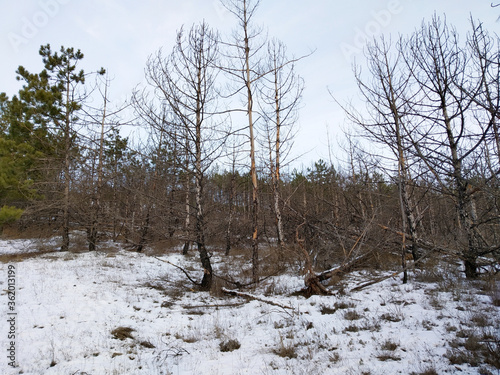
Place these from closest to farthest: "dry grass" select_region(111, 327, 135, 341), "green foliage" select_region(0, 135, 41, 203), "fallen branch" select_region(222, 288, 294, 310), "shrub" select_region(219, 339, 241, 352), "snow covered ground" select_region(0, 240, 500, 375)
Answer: "snow covered ground" select_region(0, 240, 500, 375)
"shrub" select_region(219, 339, 241, 352)
"dry grass" select_region(111, 327, 135, 341)
"fallen branch" select_region(222, 288, 294, 310)
"green foliage" select_region(0, 135, 41, 203)

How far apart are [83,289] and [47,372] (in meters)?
3.88

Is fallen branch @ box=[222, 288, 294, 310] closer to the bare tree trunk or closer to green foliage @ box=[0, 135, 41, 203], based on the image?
the bare tree trunk

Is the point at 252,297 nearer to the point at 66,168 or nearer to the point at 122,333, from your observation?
the point at 122,333

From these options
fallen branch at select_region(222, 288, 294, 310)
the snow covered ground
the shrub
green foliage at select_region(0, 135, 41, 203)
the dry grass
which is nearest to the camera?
the snow covered ground

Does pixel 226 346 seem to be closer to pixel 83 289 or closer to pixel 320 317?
pixel 320 317

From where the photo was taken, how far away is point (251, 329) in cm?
539

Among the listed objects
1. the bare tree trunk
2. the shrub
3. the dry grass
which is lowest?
the shrub

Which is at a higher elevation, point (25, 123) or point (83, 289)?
point (25, 123)

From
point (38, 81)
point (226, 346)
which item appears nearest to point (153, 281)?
point (226, 346)

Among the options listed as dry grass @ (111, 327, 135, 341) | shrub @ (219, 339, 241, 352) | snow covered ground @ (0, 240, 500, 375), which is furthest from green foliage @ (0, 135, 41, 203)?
shrub @ (219, 339, 241, 352)

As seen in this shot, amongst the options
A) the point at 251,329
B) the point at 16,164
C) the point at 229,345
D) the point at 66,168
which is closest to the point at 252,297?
the point at 251,329

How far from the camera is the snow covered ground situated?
3.76 metres

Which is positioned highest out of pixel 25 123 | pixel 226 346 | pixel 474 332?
pixel 25 123

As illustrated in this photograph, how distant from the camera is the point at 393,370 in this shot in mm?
3377
